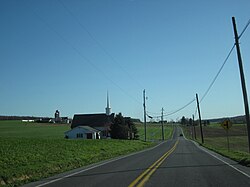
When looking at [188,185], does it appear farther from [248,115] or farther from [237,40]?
[237,40]

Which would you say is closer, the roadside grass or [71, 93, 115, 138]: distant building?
the roadside grass

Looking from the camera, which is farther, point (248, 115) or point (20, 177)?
point (248, 115)

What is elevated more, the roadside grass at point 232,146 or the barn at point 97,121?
the barn at point 97,121

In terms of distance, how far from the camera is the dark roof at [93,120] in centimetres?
8475

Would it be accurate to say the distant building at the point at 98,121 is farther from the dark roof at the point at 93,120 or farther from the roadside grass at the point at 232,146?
the roadside grass at the point at 232,146

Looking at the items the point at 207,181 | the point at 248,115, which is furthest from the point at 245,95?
the point at 207,181

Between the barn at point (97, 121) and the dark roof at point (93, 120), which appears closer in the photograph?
the barn at point (97, 121)

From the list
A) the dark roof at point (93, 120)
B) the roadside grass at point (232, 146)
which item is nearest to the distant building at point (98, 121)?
the dark roof at point (93, 120)

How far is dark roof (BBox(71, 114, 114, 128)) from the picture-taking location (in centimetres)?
8475

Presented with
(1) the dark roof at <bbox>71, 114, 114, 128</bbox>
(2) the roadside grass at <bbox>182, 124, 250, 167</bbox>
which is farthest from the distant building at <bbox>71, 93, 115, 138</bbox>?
(2) the roadside grass at <bbox>182, 124, 250, 167</bbox>

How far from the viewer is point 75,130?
2948 inches

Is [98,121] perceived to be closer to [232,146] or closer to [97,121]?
[97,121]

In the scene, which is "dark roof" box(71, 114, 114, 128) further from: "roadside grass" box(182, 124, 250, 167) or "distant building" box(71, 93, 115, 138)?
"roadside grass" box(182, 124, 250, 167)

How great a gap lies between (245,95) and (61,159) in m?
11.7
